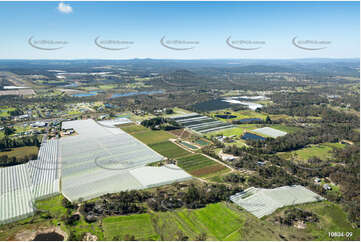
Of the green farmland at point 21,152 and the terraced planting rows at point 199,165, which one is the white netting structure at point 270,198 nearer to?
the terraced planting rows at point 199,165

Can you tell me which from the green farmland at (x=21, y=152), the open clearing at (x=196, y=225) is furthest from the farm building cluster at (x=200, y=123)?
the green farmland at (x=21, y=152)

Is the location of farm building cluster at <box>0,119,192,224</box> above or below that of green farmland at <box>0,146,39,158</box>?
below

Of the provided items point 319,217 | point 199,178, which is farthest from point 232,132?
point 319,217

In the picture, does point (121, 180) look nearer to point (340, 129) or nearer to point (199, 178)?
point (199, 178)

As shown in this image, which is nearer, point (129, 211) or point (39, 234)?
point (39, 234)

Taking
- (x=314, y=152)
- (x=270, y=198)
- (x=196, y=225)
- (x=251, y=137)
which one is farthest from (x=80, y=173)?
(x=314, y=152)

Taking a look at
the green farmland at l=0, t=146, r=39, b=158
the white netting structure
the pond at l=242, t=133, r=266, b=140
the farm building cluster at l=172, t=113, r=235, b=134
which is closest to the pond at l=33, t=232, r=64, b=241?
the white netting structure

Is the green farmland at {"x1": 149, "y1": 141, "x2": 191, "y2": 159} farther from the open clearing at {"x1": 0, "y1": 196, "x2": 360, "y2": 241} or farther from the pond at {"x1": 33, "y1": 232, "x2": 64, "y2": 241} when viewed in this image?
the pond at {"x1": 33, "y1": 232, "x2": 64, "y2": 241}
